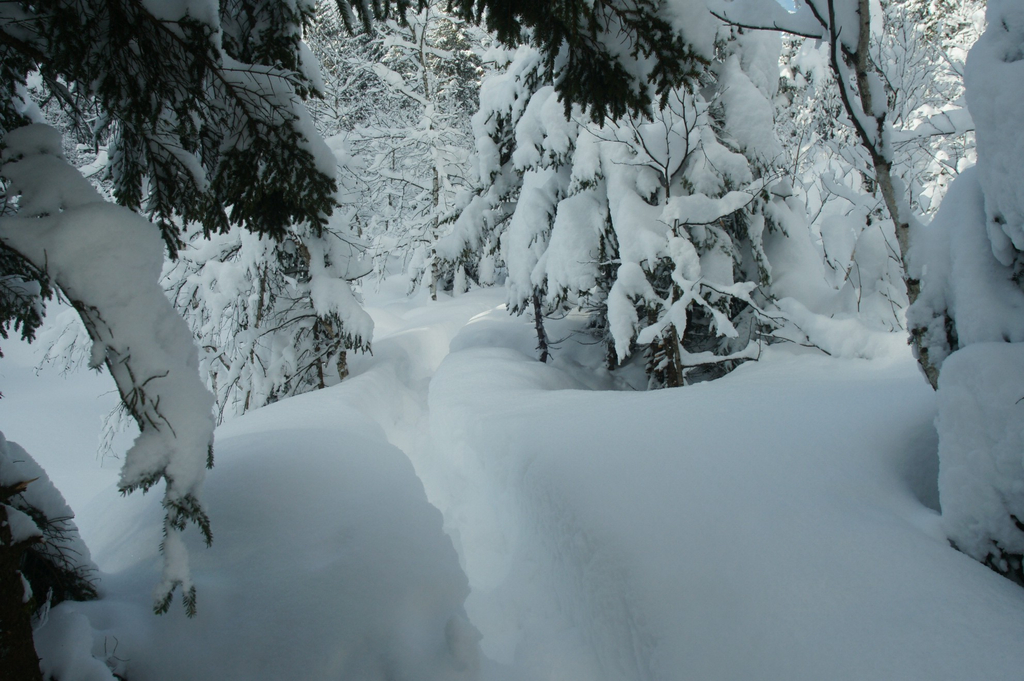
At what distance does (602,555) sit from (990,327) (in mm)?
2195

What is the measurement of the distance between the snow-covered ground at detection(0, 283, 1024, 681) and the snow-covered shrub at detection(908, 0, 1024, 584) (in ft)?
0.61

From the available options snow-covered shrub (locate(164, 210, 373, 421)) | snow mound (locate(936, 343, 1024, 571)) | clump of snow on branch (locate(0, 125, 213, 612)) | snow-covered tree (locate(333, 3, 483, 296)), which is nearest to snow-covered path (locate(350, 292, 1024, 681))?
snow mound (locate(936, 343, 1024, 571))

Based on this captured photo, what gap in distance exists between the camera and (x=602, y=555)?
266cm

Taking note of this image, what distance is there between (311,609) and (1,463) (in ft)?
5.23

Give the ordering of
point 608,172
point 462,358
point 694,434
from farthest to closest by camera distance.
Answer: point 462,358 < point 608,172 < point 694,434

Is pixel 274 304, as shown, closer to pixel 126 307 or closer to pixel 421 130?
pixel 126 307

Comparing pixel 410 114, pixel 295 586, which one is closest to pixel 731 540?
pixel 295 586

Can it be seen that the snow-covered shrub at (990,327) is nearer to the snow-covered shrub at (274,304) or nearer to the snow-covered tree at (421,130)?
the snow-covered shrub at (274,304)

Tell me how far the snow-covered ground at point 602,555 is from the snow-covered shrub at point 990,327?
0.61 feet

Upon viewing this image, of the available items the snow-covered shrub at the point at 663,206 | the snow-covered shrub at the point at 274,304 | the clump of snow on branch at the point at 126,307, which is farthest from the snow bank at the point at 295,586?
the snow-covered shrub at the point at 274,304

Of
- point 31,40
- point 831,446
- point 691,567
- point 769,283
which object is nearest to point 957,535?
point 831,446

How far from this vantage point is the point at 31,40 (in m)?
2.23

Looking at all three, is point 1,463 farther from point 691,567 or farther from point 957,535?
point 957,535

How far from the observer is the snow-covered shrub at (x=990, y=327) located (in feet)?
6.29
